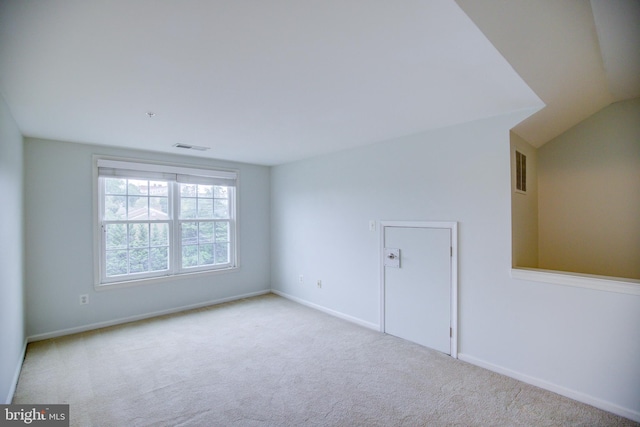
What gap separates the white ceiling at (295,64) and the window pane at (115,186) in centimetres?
99

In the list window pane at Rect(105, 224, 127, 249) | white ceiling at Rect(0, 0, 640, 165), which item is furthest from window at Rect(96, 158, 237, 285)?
white ceiling at Rect(0, 0, 640, 165)

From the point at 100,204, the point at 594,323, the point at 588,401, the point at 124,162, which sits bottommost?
the point at 588,401

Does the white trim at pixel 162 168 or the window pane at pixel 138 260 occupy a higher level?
the white trim at pixel 162 168

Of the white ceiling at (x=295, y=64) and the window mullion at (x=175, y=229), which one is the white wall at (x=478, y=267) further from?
the window mullion at (x=175, y=229)

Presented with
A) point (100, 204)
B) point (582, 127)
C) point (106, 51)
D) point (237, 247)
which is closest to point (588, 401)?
point (582, 127)

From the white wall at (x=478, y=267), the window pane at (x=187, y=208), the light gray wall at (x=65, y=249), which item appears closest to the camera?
the white wall at (x=478, y=267)

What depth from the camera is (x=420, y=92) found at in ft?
7.31

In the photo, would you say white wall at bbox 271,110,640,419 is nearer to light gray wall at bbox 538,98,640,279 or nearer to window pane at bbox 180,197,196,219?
light gray wall at bbox 538,98,640,279

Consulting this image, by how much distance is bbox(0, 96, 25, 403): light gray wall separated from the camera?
7.22 ft

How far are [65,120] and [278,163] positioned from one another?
113 inches

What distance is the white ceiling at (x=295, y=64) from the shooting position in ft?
4.46

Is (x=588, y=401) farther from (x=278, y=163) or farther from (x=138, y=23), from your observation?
(x=278, y=163)

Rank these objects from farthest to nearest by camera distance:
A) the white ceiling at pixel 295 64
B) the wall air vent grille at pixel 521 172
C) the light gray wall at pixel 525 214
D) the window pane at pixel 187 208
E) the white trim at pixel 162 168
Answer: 1. the window pane at pixel 187 208
2. the white trim at pixel 162 168
3. the wall air vent grille at pixel 521 172
4. the light gray wall at pixel 525 214
5. the white ceiling at pixel 295 64

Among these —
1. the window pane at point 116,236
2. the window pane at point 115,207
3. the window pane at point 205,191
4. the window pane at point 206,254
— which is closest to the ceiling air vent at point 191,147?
the window pane at point 205,191
